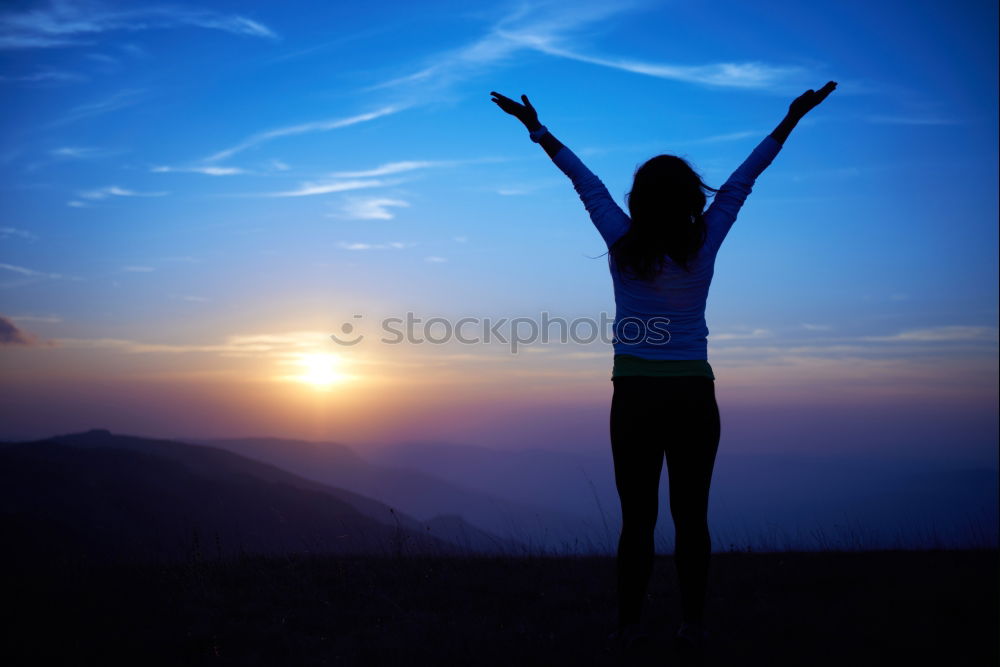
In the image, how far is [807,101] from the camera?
4.32 m

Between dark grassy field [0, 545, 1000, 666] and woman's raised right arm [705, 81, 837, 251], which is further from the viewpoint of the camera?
dark grassy field [0, 545, 1000, 666]

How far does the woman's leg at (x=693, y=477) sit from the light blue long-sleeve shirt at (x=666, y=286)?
27 cm

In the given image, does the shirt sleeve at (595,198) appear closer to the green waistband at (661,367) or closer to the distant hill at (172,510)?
the green waistband at (661,367)

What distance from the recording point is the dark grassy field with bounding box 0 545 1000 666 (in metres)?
4.23

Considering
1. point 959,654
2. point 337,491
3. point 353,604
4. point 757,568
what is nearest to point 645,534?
point 959,654

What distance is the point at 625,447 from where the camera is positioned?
12.3 feet

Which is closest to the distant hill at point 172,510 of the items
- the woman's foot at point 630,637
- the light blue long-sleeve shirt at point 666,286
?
the woman's foot at point 630,637

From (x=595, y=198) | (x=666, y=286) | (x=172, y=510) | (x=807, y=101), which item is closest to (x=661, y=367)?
(x=666, y=286)

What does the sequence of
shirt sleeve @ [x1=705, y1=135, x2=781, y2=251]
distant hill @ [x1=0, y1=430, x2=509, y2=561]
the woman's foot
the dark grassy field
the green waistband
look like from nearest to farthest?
the green waistband < shirt sleeve @ [x1=705, y1=135, x2=781, y2=251] < the woman's foot < the dark grassy field < distant hill @ [x1=0, y1=430, x2=509, y2=561]

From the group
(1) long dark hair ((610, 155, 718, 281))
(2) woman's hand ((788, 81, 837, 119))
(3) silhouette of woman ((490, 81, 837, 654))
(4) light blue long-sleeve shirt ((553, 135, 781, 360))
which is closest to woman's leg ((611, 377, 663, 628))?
(3) silhouette of woman ((490, 81, 837, 654))

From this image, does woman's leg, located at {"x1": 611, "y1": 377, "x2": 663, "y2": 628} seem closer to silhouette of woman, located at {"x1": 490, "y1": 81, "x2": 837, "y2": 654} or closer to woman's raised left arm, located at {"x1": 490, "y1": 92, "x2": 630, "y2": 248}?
silhouette of woman, located at {"x1": 490, "y1": 81, "x2": 837, "y2": 654}

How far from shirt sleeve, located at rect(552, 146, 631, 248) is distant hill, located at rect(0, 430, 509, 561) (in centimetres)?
446

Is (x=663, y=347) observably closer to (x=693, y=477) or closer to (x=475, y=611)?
(x=693, y=477)

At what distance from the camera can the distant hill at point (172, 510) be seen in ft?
25.3
